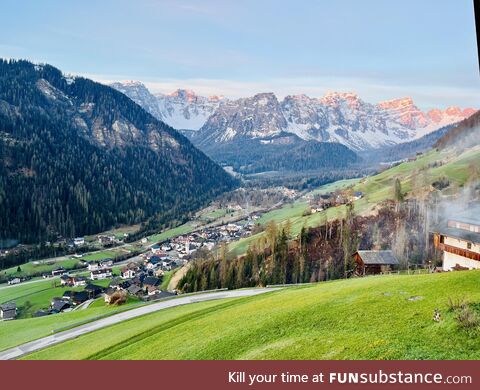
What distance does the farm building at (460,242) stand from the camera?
2614 cm

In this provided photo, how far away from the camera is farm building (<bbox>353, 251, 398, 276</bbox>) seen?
142 feet

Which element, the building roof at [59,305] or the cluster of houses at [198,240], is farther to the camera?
the cluster of houses at [198,240]

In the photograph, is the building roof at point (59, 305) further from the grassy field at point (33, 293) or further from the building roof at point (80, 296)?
the building roof at point (80, 296)

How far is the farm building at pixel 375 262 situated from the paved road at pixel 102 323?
1610cm

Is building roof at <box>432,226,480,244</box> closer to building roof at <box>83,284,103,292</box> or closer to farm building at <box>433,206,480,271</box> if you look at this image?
farm building at <box>433,206,480,271</box>

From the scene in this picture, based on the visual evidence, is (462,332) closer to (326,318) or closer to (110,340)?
(326,318)

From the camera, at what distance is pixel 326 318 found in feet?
51.4

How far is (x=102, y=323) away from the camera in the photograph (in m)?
29.2

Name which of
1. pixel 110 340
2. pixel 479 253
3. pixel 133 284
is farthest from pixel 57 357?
pixel 133 284

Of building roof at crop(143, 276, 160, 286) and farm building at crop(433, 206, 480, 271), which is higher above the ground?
farm building at crop(433, 206, 480, 271)

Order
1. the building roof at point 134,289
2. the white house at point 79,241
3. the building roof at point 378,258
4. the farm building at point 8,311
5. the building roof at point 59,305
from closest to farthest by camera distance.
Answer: the building roof at point 378,258 < the farm building at point 8,311 < the building roof at point 59,305 < the building roof at point 134,289 < the white house at point 79,241

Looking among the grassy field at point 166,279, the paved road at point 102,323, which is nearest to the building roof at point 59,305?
the grassy field at point 166,279

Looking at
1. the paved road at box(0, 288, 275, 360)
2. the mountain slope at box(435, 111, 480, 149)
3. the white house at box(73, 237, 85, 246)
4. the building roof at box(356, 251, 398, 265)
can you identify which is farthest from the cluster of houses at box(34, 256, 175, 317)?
the mountain slope at box(435, 111, 480, 149)
